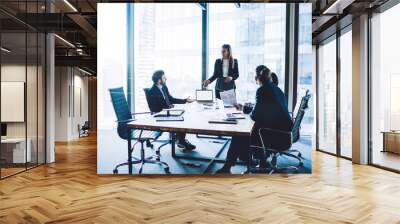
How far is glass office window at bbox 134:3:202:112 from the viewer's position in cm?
612

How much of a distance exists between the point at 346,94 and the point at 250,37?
367cm

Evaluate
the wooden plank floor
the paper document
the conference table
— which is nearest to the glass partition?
the wooden plank floor

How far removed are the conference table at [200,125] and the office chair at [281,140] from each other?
349 millimetres

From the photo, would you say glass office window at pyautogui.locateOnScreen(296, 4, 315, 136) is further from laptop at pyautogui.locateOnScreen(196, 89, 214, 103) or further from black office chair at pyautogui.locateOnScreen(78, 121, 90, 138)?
black office chair at pyautogui.locateOnScreen(78, 121, 90, 138)

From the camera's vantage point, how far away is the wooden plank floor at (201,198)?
3727 mm

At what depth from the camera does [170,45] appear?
6172 millimetres

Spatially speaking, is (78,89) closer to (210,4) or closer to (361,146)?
(210,4)

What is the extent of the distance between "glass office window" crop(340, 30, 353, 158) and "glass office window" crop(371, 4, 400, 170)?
0.86 meters

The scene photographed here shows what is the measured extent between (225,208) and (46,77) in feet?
18.4

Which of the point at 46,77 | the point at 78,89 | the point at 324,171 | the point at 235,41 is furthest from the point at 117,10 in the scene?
the point at 78,89

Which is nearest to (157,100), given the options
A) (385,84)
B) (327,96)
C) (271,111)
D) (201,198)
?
(271,111)

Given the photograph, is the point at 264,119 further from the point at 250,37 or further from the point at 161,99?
the point at 161,99

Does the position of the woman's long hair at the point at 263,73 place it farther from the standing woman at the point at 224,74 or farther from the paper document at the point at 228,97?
the paper document at the point at 228,97

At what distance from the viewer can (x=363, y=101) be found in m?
7.51
